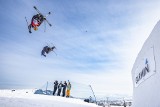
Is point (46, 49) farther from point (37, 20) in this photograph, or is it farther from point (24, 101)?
point (24, 101)

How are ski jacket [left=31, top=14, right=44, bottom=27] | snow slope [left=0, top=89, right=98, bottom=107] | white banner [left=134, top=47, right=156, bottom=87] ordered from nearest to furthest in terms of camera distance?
white banner [left=134, top=47, right=156, bottom=87] < snow slope [left=0, top=89, right=98, bottom=107] < ski jacket [left=31, top=14, right=44, bottom=27]

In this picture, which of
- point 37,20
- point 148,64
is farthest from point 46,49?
point 148,64

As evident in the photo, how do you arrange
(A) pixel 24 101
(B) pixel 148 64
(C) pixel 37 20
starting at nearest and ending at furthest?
(B) pixel 148 64 < (A) pixel 24 101 < (C) pixel 37 20

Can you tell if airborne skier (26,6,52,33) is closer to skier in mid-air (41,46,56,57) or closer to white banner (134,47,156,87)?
skier in mid-air (41,46,56,57)

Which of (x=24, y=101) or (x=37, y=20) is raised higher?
(x=37, y=20)

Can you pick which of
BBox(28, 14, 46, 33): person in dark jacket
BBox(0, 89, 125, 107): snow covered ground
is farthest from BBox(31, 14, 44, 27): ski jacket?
BBox(0, 89, 125, 107): snow covered ground

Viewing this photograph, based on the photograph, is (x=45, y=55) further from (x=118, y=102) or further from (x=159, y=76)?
(x=118, y=102)

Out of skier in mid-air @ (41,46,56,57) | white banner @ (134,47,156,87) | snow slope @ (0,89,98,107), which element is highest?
skier in mid-air @ (41,46,56,57)

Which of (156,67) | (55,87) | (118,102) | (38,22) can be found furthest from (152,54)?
(118,102)

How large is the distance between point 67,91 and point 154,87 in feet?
44.6

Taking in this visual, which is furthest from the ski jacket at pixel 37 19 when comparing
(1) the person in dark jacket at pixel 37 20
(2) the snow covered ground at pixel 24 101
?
(2) the snow covered ground at pixel 24 101

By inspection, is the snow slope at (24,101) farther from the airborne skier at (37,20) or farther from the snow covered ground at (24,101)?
the airborne skier at (37,20)

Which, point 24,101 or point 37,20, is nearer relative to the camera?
point 24,101

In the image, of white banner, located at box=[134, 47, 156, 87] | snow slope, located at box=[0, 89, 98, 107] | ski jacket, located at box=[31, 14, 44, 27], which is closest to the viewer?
white banner, located at box=[134, 47, 156, 87]
